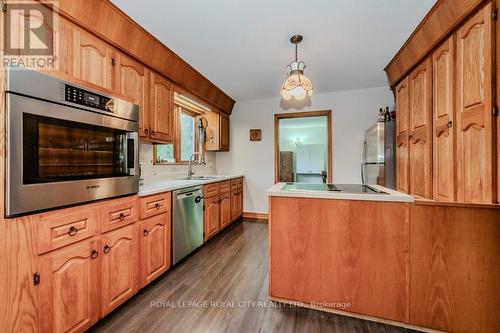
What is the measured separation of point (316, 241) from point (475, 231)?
940mm

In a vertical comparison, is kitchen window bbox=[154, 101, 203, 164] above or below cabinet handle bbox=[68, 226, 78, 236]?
above

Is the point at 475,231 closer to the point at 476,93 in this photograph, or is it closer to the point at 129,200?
the point at 476,93

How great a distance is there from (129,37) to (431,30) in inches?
103

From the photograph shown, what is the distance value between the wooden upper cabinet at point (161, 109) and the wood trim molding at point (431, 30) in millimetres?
2574

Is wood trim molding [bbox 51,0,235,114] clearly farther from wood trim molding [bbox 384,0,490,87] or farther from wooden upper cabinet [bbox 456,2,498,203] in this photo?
wooden upper cabinet [bbox 456,2,498,203]

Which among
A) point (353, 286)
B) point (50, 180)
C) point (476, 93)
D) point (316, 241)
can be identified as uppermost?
point (476, 93)

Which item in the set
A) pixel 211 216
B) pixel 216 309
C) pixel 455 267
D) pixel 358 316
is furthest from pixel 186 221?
pixel 455 267

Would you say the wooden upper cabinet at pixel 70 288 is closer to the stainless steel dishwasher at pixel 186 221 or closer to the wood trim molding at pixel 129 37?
the stainless steel dishwasher at pixel 186 221

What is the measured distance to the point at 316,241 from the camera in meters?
1.67

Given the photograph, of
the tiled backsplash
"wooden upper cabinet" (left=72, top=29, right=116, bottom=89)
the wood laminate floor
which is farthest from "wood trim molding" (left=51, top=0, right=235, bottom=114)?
the wood laminate floor

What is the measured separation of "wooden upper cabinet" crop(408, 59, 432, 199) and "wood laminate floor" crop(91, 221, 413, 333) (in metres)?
1.36

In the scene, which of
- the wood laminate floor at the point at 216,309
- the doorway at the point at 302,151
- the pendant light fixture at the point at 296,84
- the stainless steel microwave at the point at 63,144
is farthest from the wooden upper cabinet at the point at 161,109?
the doorway at the point at 302,151

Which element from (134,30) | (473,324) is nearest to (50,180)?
(134,30)

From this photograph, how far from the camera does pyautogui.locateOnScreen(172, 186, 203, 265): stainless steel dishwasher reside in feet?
7.63
